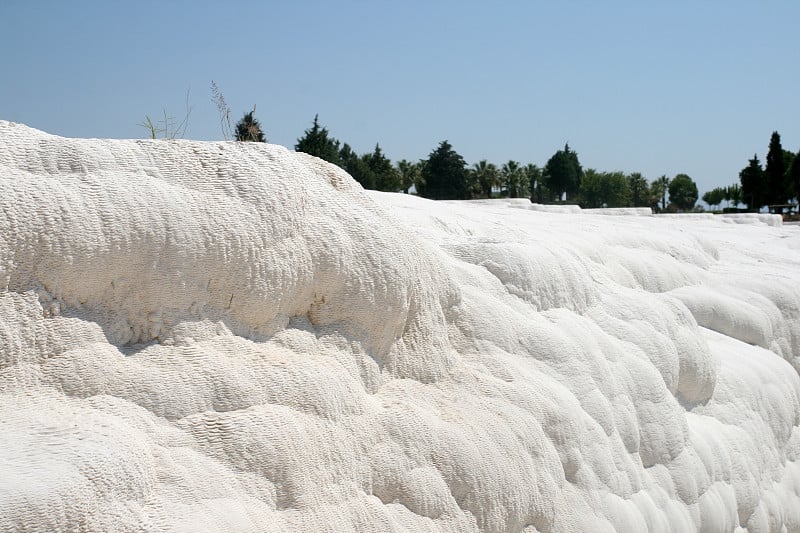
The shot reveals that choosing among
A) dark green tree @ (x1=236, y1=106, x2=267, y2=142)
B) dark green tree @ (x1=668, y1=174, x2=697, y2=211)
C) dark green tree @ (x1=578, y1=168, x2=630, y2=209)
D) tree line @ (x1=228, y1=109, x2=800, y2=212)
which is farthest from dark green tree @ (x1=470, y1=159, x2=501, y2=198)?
dark green tree @ (x1=236, y1=106, x2=267, y2=142)

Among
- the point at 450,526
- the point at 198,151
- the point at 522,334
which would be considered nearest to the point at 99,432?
the point at 198,151

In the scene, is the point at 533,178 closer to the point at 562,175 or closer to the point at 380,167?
the point at 562,175

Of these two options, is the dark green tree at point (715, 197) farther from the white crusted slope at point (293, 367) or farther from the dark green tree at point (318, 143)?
the white crusted slope at point (293, 367)

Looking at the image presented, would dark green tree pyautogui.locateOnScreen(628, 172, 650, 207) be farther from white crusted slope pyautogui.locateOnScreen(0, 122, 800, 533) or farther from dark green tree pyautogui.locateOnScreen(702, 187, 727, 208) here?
white crusted slope pyautogui.locateOnScreen(0, 122, 800, 533)

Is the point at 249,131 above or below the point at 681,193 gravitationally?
above

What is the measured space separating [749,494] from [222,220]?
4148mm

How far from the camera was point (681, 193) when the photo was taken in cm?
7319

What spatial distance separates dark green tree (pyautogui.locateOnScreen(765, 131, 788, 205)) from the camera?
147 feet

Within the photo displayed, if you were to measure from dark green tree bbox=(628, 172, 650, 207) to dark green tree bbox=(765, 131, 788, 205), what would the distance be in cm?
1717

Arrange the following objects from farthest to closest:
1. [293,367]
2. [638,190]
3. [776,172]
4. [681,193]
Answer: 1. [681,193]
2. [638,190]
3. [776,172]
4. [293,367]

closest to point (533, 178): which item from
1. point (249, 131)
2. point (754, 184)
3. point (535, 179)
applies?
point (535, 179)

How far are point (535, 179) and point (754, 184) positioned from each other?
16.0 metres

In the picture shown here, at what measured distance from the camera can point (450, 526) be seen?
3.12m

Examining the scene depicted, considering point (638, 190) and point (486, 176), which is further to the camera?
point (638, 190)
